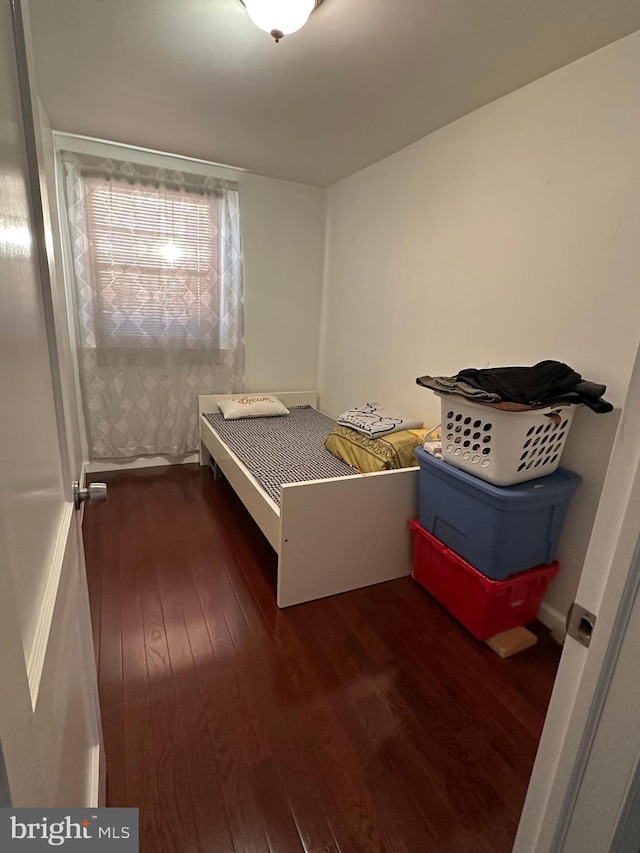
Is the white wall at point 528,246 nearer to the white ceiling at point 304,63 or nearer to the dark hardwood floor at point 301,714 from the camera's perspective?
the white ceiling at point 304,63

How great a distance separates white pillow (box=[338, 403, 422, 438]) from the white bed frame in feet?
1.15

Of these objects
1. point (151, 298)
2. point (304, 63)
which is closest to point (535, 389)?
point (304, 63)

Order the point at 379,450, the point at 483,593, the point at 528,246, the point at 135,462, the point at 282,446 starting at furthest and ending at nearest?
the point at 135,462
the point at 282,446
the point at 379,450
the point at 528,246
the point at 483,593

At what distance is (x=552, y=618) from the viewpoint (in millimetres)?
1910

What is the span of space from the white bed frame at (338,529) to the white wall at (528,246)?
0.71 m

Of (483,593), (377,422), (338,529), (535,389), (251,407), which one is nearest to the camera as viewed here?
(535,389)

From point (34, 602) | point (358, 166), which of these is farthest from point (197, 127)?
point (34, 602)

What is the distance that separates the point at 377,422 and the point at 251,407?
4.21ft

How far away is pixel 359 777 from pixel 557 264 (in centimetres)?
207

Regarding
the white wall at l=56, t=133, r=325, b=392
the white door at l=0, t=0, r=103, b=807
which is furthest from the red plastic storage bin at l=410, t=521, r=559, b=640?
the white wall at l=56, t=133, r=325, b=392

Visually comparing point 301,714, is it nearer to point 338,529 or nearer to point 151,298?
point 338,529

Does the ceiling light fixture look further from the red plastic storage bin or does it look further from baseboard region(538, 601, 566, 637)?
baseboard region(538, 601, 566, 637)

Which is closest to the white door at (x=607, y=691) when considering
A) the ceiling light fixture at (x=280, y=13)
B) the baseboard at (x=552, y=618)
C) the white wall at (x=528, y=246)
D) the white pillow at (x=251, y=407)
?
the white wall at (x=528, y=246)

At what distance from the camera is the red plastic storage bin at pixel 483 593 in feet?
5.69
